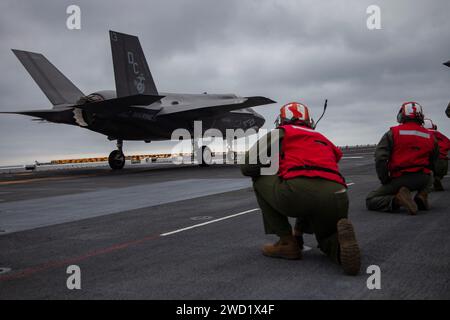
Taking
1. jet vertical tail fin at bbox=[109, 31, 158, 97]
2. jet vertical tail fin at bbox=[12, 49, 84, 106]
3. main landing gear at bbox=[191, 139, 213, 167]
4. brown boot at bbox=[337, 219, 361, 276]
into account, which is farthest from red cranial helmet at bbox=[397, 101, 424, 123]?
jet vertical tail fin at bbox=[12, 49, 84, 106]

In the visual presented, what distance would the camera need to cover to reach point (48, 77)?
73.9 ft

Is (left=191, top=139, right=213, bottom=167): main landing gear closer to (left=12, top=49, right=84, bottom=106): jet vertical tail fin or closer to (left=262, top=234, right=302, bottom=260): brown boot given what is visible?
(left=12, top=49, right=84, bottom=106): jet vertical tail fin

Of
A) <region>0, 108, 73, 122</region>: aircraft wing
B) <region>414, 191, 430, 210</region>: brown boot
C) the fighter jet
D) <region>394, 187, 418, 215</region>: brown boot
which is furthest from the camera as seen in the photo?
<region>0, 108, 73, 122</region>: aircraft wing

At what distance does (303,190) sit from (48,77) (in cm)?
2185

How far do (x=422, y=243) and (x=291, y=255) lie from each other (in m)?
1.77

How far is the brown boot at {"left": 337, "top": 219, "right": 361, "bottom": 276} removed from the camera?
3.73 metres

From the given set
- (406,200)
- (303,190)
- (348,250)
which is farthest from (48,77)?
(348,250)

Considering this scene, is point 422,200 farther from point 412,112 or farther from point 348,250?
point 348,250

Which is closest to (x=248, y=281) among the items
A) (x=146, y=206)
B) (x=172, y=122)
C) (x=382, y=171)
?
(x=382, y=171)

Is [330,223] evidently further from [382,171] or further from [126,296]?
[382,171]

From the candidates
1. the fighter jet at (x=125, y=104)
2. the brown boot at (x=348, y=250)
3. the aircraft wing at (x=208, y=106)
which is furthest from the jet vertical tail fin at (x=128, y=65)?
the brown boot at (x=348, y=250)

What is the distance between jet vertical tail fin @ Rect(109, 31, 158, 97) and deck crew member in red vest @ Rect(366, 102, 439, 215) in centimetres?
1613

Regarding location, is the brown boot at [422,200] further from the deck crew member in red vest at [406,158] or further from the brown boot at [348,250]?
the brown boot at [348,250]
